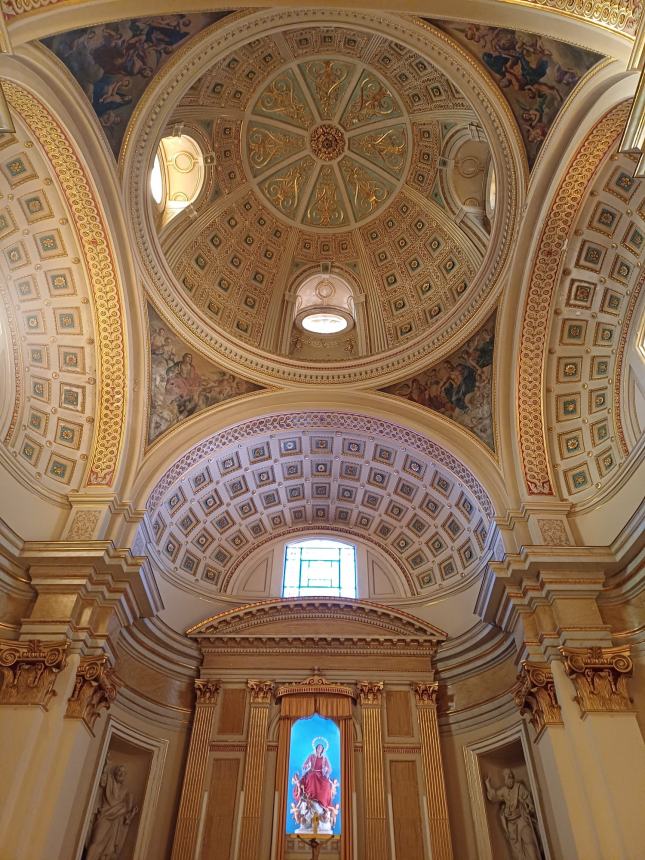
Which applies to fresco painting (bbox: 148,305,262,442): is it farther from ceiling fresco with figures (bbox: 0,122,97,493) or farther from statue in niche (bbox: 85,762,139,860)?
statue in niche (bbox: 85,762,139,860)

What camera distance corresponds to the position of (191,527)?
15.9 meters

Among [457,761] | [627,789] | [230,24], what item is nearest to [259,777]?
[457,761]

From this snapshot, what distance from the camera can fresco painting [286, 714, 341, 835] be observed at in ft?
39.7

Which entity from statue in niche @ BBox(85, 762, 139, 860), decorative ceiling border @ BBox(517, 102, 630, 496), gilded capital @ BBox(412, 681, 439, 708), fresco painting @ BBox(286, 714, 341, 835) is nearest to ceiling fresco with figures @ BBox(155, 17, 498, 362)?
decorative ceiling border @ BBox(517, 102, 630, 496)

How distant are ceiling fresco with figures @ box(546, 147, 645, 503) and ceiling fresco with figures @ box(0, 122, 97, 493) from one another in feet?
33.3

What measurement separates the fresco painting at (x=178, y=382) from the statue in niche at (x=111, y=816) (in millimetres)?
6898

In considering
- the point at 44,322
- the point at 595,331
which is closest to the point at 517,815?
the point at 595,331

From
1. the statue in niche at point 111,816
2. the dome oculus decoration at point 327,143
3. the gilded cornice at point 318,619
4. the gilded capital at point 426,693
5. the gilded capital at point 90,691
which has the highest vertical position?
the dome oculus decoration at point 327,143

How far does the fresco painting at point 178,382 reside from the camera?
14.3 m

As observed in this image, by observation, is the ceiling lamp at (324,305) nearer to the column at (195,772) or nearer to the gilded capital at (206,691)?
the gilded capital at (206,691)

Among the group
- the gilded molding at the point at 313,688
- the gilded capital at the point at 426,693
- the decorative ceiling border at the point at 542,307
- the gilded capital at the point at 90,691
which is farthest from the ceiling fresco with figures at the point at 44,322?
the decorative ceiling border at the point at 542,307

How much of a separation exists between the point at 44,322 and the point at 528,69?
10529 mm

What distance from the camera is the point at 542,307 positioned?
13.3 metres

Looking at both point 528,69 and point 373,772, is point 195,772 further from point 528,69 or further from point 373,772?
point 528,69
